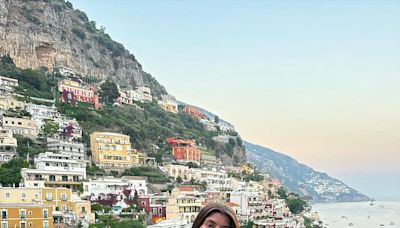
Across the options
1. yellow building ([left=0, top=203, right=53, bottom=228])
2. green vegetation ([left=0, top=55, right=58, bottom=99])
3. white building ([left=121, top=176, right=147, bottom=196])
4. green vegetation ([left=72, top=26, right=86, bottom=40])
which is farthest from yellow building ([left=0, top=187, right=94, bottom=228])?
green vegetation ([left=72, top=26, right=86, bottom=40])

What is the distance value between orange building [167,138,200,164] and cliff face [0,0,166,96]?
10.5m

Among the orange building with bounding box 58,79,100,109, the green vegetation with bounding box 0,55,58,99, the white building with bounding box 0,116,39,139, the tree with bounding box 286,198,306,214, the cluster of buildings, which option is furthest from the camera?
the orange building with bounding box 58,79,100,109

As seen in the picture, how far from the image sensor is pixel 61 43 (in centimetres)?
3662

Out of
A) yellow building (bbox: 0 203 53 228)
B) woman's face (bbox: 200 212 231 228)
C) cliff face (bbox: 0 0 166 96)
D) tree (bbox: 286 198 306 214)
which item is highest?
cliff face (bbox: 0 0 166 96)

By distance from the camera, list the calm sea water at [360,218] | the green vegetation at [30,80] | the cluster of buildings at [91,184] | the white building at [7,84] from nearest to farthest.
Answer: the cluster of buildings at [91,184] → the white building at [7,84] → the green vegetation at [30,80] → the calm sea water at [360,218]

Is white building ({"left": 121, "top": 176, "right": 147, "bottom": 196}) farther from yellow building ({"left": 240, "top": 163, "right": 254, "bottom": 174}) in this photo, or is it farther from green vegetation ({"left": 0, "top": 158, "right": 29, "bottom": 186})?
yellow building ({"left": 240, "top": 163, "right": 254, "bottom": 174})

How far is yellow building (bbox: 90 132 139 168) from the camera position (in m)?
23.4

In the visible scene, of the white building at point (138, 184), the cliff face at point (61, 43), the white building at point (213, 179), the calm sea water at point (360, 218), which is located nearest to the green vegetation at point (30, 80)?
the cliff face at point (61, 43)

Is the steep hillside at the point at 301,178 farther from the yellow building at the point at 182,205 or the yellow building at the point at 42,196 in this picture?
the yellow building at the point at 42,196

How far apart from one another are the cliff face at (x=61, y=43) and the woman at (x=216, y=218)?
110ft

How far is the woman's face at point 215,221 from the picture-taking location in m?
0.87

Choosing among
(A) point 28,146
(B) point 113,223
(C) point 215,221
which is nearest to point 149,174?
(A) point 28,146

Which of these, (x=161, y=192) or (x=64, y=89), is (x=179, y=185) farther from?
(x=64, y=89)

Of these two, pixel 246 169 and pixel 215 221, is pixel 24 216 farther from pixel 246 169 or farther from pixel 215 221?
pixel 246 169
